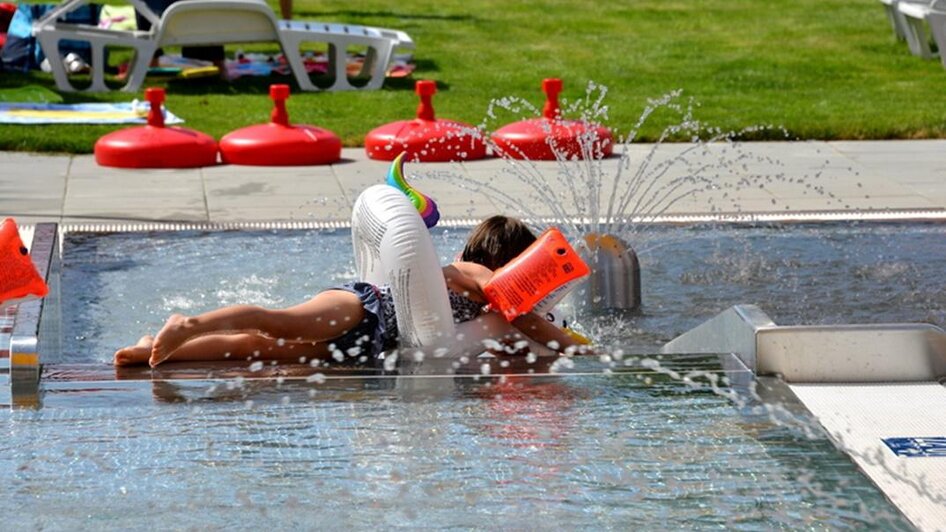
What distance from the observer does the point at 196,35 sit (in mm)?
13141

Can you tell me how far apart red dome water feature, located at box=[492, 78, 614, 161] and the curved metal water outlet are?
3089mm

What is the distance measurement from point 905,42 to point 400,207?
12.0 meters

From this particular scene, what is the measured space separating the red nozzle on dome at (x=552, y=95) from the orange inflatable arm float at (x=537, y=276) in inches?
177

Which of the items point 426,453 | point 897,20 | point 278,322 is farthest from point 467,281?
point 897,20

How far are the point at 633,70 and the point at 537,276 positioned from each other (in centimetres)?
980

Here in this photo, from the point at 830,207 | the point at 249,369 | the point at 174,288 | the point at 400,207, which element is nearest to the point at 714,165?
the point at 830,207

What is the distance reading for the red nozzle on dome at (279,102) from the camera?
9.84 m

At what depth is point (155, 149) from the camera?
32.6 feet

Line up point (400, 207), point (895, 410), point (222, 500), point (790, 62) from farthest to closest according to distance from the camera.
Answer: point (790, 62)
point (400, 207)
point (895, 410)
point (222, 500)

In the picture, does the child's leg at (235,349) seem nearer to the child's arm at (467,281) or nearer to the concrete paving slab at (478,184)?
the child's arm at (467,281)

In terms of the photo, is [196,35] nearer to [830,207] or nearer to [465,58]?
[465,58]

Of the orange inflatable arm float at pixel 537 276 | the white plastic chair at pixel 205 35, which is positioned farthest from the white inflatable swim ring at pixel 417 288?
the white plastic chair at pixel 205 35

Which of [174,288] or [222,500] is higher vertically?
[222,500]

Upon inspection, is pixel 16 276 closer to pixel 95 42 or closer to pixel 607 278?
pixel 607 278
